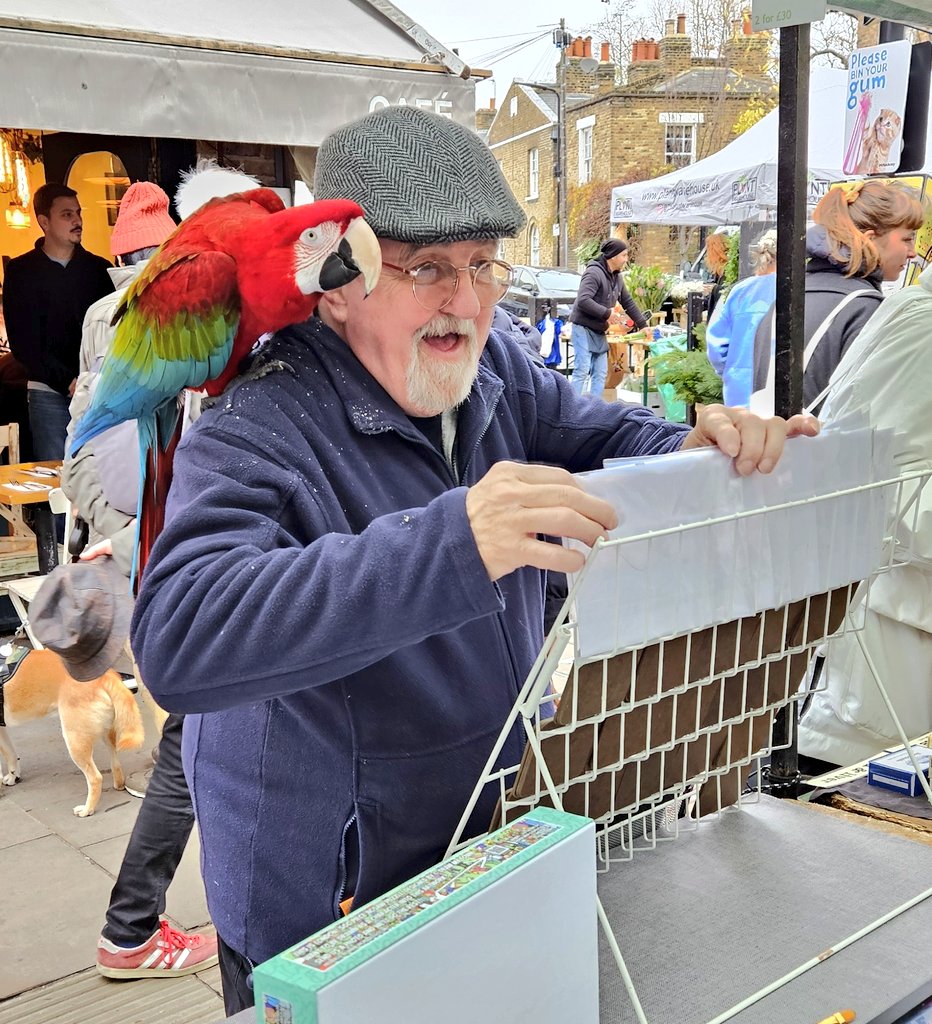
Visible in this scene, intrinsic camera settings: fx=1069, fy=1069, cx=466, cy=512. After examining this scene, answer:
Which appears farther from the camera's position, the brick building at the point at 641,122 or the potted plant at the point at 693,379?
the brick building at the point at 641,122

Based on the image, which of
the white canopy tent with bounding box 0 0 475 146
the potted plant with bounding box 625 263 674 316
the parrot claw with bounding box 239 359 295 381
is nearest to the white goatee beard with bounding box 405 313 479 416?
the parrot claw with bounding box 239 359 295 381

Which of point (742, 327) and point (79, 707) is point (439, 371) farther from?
point (742, 327)

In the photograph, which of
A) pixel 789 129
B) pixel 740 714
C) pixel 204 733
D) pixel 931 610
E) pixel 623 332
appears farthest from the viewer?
pixel 623 332

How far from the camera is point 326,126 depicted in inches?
206

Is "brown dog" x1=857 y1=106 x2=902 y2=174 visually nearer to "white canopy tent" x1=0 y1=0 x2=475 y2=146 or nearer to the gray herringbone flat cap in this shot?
the gray herringbone flat cap

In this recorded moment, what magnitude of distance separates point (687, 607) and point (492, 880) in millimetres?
328

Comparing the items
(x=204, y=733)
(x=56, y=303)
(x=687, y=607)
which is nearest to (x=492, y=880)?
(x=687, y=607)

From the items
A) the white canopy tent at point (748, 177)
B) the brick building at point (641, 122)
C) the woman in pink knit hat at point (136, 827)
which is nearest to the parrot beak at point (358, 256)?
the woman in pink knit hat at point (136, 827)

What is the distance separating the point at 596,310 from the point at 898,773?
815cm

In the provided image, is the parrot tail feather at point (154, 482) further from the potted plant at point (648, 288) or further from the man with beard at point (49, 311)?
the potted plant at point (648, 288)

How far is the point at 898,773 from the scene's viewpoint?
1492mm

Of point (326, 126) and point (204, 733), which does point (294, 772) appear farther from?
point (326, 126)

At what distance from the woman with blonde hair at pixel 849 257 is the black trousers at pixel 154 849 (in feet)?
6.44

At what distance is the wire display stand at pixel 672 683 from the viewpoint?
88 centimetres
